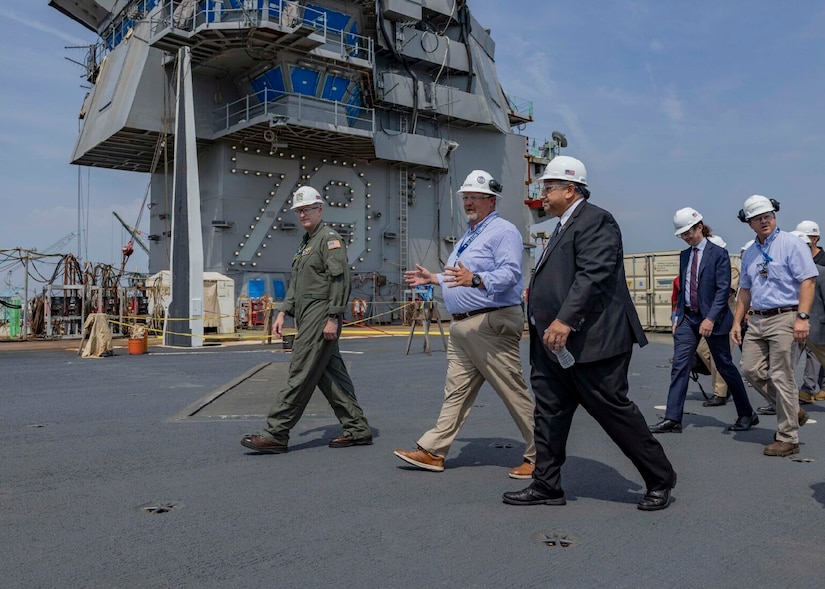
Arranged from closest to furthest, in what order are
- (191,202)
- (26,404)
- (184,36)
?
(26,404)
(191,202)
(184,36)

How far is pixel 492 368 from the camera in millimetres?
4301

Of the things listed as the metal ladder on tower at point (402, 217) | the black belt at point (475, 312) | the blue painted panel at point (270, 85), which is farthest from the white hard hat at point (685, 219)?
the metal ladder on tower at point (402, 217)

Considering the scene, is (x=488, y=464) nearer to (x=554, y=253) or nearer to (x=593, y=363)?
(x=593, y=363)

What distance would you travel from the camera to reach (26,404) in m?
7.11

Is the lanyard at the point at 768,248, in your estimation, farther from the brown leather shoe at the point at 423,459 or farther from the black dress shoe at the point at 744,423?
the brown leather shoe at the point at 423,459

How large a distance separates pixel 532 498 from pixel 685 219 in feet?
10.7

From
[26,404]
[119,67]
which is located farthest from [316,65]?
[26,404]

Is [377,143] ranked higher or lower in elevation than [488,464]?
higher

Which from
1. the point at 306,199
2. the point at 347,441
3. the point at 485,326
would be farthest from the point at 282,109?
the point at 485,326

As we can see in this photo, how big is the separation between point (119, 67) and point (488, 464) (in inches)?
978

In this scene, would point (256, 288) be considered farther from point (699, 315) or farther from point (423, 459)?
point (423, 459)

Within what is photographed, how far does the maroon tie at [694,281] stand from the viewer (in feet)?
19.3

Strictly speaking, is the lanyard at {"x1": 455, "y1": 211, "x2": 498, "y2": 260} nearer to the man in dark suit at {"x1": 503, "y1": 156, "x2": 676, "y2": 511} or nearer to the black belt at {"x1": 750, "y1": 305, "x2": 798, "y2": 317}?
the man in dark suit at {"x1": 503, "y1": 156, "x2": 676, "y2": 511}

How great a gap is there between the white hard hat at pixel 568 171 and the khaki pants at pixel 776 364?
2.56 metres
